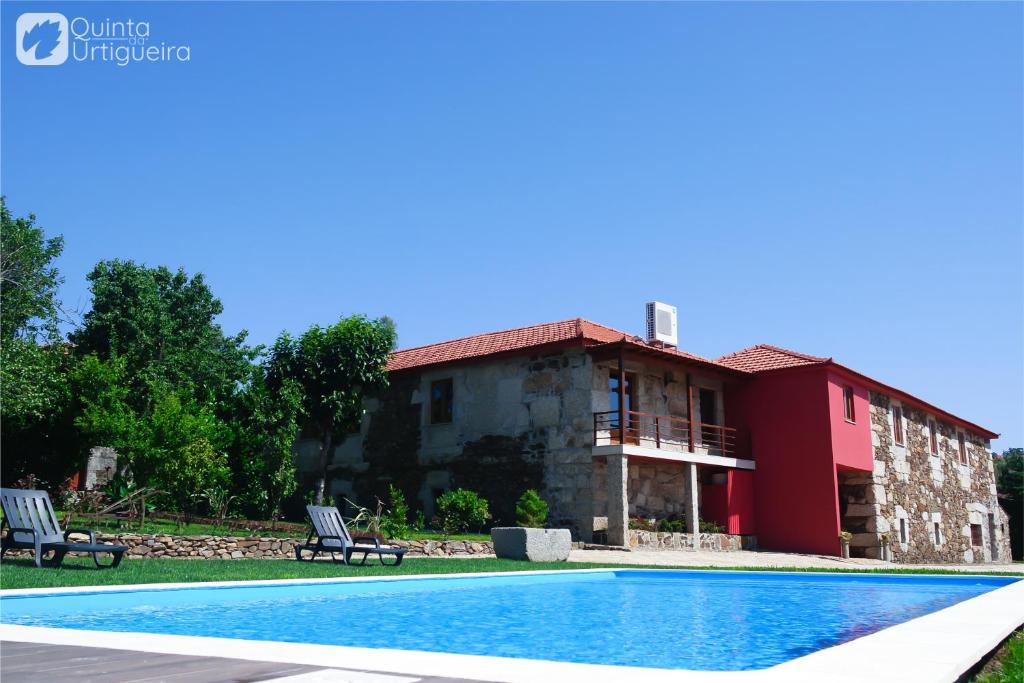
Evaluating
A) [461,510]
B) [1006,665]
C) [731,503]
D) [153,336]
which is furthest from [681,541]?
[153,336]

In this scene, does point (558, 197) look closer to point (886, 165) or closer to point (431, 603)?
point (886, 165)

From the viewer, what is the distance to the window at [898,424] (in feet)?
87.8

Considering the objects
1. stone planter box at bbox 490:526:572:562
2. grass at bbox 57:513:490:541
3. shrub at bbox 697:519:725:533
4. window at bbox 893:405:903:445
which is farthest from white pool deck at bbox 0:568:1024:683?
window at bbox 893:405:903:445

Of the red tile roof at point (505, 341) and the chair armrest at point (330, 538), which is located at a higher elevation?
the red tile roof at point (505, 341)

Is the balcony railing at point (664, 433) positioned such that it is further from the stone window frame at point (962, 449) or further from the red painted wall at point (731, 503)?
the stone window frame at point (962, 449)

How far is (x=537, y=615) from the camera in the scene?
8.65 meters

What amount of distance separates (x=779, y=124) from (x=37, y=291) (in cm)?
2183

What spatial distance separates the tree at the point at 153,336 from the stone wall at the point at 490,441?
4.48 meters

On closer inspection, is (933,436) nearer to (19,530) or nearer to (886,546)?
(886,546)

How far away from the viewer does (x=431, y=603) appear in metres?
9.51

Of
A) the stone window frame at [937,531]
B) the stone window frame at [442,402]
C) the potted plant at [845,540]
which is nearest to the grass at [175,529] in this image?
the stone window frame at [442,402]

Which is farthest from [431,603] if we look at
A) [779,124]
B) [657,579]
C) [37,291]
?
[37,291]

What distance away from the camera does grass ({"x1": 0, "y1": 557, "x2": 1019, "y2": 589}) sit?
8508mm

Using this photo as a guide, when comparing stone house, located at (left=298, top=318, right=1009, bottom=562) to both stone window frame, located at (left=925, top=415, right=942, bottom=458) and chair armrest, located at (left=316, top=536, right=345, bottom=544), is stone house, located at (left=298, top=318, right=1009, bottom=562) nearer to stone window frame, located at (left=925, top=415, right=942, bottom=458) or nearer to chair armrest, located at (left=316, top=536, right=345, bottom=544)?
stone window frame, located at (left=925, top=415, right=942, bottom=458)
